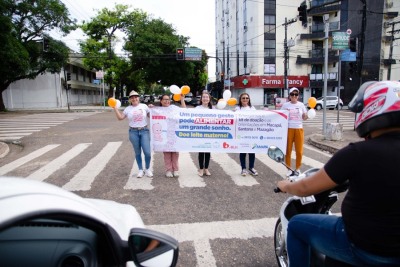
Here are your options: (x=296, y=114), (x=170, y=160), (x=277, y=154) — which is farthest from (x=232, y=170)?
(x=277, y=154)

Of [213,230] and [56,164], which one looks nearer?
[213,230]

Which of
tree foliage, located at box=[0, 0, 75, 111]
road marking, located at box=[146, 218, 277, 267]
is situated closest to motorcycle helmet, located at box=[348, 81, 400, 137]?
road marking, located at box=[146, 218, 277, 267]

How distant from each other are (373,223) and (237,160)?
21.8 ft

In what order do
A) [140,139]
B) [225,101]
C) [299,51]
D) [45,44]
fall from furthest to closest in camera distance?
[299,51], [45,44], [225,101], [140,139]

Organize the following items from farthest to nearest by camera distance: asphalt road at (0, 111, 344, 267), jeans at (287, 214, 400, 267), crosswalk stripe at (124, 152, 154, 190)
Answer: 1. crosswalk stripe at (124, 152, 154, 190)
2. asphalt road at (0, 111, 344, 267)
3. jeans at (287, 214, 400, 267)

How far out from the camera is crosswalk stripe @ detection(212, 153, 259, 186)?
19.9 ft

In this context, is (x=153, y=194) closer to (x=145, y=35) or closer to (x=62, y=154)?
(x=62, y=154)

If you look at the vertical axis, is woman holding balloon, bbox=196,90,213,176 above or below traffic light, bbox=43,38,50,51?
below

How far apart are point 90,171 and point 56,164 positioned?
1.40 m

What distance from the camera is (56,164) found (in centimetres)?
774

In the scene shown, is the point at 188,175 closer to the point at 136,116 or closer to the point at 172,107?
the point at 172,107

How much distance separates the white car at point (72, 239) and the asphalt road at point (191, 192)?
1.77m

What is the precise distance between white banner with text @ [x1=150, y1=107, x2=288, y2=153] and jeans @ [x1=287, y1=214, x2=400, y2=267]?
181 inches

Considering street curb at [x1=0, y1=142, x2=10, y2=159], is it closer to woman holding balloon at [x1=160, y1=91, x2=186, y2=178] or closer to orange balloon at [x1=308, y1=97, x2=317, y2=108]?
woman holding balloon at [x1=160, y1=91, x2=186, y2=178]
